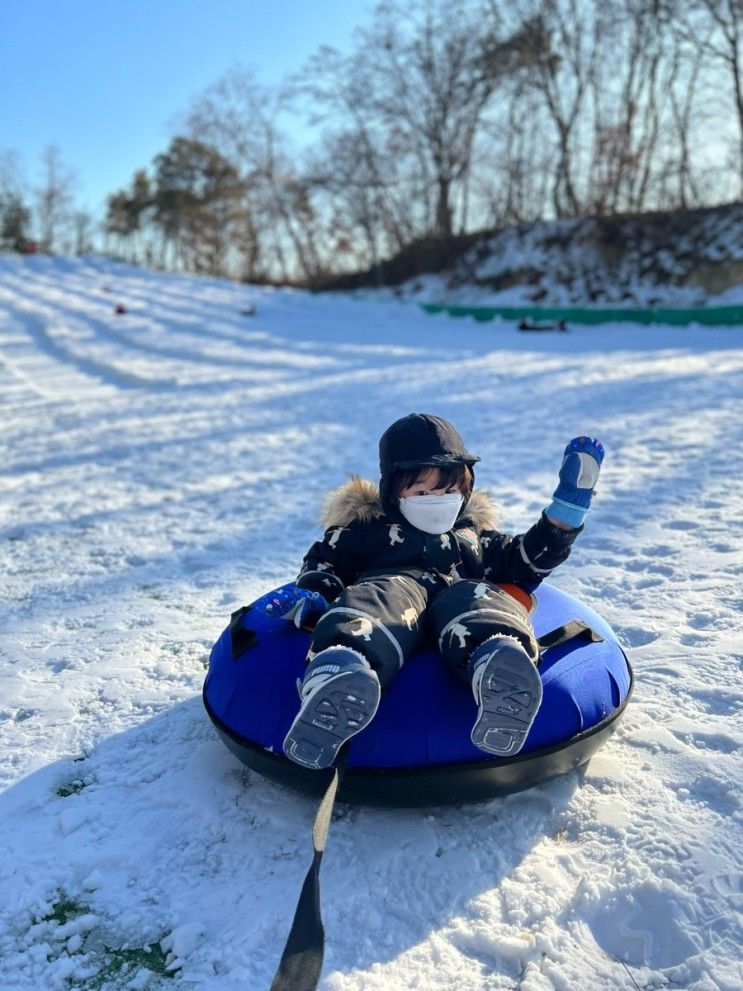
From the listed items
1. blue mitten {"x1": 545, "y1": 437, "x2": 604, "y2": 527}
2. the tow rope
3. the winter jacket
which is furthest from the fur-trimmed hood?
the tow rope

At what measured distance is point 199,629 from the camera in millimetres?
2734

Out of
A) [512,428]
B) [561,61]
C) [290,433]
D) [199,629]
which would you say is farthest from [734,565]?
[561,61]

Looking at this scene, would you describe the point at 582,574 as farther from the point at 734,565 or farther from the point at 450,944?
the point at 450,944

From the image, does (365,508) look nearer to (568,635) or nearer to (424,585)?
(424,585)

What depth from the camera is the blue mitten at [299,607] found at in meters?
1.93

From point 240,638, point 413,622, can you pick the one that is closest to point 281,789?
point 240,638

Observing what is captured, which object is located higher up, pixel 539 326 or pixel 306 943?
pixel 539 326

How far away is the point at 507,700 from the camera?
154 cm

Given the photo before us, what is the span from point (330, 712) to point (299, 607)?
437mm

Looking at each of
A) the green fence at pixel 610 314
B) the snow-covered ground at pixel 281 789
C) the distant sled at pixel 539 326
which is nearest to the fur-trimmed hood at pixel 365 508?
the snow-covered ground at pixel 281 789

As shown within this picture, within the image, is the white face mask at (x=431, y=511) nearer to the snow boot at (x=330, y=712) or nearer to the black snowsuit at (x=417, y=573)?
the black snowsuit at (x=417, y=573)

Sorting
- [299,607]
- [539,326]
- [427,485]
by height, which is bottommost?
[299,607]

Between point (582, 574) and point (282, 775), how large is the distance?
1697 millimetres

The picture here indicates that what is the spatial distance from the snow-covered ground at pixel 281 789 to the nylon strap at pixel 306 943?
0.22 ft
